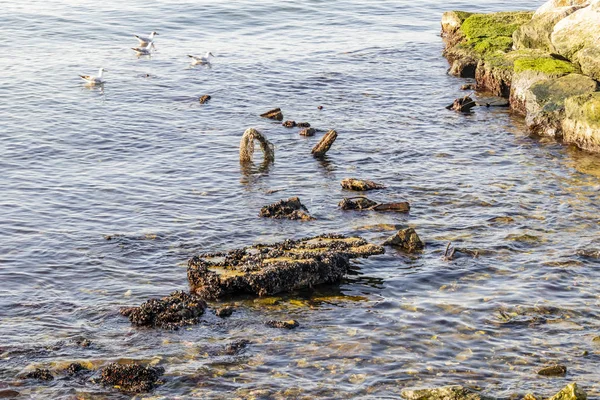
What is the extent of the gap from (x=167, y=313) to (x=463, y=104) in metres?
20.6

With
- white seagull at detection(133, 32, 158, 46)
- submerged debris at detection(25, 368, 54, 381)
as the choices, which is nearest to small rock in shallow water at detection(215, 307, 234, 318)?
submerged debris at detection(25, 368, 54, 381)

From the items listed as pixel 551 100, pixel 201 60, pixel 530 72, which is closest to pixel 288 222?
pixel 551 100

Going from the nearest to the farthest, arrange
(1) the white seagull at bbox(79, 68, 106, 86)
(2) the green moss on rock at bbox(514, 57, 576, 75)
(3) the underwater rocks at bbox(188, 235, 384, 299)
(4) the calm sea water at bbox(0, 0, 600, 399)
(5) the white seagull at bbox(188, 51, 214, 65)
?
(4) the calm sea water at bbox(0, 0, 600, 399) < (3) the underwater rocks at bbox(188, 235, 384, 299) < (2) the green moss on rock at bbox(514, 57, 576, 75) < (1) the white seagull at bbox(79, 68, 106, 86) < (5) the white seagull at bbox(188, 51, 214, 65)

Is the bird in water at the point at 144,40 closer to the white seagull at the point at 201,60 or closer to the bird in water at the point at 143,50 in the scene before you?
the bird in water at the point at 143,50

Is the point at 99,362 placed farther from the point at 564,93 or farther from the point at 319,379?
the point at 564,93

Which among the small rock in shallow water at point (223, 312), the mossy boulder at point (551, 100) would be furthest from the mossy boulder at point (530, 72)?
the small rock in shallow water at point (223, 312)

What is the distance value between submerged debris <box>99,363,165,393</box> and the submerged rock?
4655 mm

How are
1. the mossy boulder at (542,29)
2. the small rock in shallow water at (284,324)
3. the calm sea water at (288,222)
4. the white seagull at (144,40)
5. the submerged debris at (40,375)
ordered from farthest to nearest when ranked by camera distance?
the white seagull at (144,40) < the mossy boulder at (542,29) < the small rock in shallow water at (284,324) < the calm sea water at (288,222) < the submerged debris at (40,375)

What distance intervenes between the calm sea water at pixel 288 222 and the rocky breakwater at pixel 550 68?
3.26ft

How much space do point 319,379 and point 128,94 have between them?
24.9 m

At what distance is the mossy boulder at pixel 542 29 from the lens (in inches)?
1383

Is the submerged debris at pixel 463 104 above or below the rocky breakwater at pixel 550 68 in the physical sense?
below

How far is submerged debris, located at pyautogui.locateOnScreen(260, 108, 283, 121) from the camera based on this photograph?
34281mm

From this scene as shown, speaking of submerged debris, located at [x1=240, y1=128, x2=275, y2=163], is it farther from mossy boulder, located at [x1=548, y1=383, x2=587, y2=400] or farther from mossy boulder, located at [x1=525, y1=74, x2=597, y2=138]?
mossy boulder, located at [x1=548, y1=383, x2=587, y2=400]
